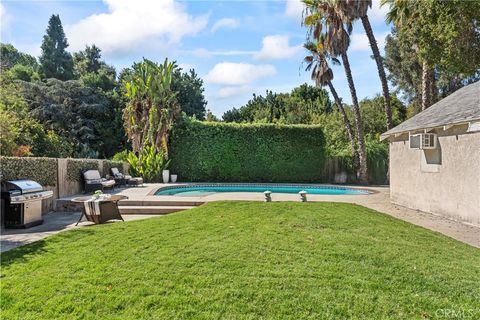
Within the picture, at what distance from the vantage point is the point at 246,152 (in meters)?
22.2

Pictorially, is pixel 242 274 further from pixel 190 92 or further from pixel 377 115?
pixel 190 92

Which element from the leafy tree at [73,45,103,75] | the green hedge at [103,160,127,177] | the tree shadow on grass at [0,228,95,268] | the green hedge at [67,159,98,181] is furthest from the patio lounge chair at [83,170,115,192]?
the leafy tree at [73,45,103,75]

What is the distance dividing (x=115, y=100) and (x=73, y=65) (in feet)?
28.5

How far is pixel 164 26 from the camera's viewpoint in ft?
35.6

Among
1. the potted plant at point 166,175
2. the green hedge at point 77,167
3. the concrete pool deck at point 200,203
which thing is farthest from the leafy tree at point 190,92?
the concrete pool deck at point 200,203

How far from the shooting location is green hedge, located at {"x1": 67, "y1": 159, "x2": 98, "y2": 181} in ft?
41.9

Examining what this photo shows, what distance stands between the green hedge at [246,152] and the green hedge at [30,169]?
10.8 metres

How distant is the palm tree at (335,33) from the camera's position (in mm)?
20016

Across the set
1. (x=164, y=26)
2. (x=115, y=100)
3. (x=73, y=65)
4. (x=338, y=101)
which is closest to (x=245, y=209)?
(x=164, y=26)

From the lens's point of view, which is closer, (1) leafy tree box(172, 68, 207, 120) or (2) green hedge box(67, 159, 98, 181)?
(2) green hedge box(67, 159, 98, 181)

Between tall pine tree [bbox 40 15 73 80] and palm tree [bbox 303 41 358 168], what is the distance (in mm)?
23556

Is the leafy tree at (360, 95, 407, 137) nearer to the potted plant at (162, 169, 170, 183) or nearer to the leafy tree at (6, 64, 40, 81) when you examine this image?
the potted plant at (162, 169, 170, 183)

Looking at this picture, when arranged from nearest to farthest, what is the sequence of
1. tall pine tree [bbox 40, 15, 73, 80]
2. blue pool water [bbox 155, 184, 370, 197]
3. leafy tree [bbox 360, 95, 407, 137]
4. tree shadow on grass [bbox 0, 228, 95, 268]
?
tree shadow on grass [bbox 0, 228, 95, 268]
blue pool water [bbox 155, 184, 370, 197]
leafy tree [bbox 360, 95, 407, 137]
tall pine tree [bbox 40, 15, 73, 80]

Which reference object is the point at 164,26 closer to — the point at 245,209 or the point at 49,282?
the point at 245,209
